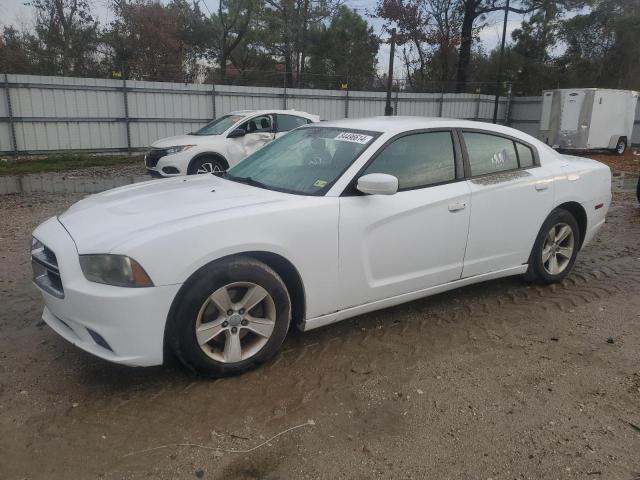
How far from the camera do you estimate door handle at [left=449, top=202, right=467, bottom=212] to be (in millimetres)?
3900

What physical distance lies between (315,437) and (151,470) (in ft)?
2.64

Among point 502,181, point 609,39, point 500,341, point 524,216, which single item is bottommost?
point 500,341

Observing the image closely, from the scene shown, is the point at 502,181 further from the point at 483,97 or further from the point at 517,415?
the point at 483,97

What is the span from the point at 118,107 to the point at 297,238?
609 inches

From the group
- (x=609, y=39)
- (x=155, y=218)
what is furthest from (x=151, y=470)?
(x=609, y=39)

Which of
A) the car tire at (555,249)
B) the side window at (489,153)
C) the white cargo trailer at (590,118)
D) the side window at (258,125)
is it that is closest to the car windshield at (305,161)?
the side window at (489,153)

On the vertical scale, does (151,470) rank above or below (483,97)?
below

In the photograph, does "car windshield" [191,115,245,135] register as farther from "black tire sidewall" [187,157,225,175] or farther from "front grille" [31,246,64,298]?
"front grille" [31,246,64,298]

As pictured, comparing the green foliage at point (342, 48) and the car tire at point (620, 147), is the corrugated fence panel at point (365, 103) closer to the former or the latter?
the car tire at point (620, 147)

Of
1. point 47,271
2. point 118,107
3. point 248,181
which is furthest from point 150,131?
point 47,271

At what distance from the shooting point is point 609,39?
30203mm

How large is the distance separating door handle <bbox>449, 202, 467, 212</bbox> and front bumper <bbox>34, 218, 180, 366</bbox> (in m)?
2.10

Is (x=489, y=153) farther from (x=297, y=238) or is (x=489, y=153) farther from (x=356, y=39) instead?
(x=356, y=39)

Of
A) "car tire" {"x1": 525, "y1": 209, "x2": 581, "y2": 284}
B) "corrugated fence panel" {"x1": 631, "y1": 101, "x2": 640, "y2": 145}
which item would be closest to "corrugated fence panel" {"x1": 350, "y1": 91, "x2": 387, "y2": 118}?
"corrugated fence panel" {"x1": 631, "y1": 101, "x2": 640, "y2": 145}
